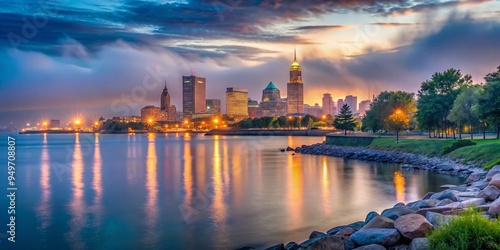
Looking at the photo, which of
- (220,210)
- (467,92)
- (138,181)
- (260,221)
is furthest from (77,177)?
(467,92)

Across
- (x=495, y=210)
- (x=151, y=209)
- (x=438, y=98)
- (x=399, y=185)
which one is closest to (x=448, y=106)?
(x=438, y=98)

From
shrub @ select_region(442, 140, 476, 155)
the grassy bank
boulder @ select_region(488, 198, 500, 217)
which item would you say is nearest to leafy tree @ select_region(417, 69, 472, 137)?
the grassy bank

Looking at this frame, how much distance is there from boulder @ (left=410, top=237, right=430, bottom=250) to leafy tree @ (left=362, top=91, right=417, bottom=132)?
9053 cm

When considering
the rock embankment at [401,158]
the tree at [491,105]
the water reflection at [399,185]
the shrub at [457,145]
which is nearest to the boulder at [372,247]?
the water reflection at [399,185]

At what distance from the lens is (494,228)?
1179cm

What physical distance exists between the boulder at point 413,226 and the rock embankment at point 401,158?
83.6ft

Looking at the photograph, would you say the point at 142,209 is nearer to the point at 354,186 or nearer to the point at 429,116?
the point at 354,186

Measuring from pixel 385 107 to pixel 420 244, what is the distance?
96811mm

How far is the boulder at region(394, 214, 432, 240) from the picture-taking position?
1401 centimetres

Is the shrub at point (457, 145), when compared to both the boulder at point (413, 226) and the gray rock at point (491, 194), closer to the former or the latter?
the gray rock at point (491, 194)

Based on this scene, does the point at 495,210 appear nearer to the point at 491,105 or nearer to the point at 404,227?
the point at 404,227

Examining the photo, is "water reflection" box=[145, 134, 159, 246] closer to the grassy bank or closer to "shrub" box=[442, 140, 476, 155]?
the grassy bank

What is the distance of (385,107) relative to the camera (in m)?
105

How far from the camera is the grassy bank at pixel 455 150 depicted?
42.7m
